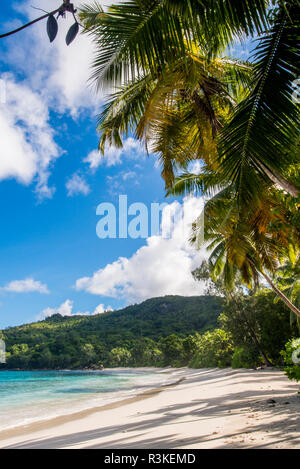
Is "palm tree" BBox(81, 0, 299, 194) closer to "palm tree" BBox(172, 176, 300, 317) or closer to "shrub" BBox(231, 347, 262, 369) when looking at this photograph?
"palm tree" BBox(172, 176, 300, 317)

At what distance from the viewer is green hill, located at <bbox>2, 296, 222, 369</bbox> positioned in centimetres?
6681

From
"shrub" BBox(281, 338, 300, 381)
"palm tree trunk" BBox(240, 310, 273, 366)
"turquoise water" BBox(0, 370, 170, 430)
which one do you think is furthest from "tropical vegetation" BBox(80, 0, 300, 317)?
"palm tree trunk" BBox(240, 310, 273, 366)

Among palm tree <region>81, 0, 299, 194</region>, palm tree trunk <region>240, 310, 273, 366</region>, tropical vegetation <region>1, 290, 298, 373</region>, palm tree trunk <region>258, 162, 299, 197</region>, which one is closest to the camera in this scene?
palm tree <region>81, 0, 299, 194</region>

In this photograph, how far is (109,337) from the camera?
238 feet

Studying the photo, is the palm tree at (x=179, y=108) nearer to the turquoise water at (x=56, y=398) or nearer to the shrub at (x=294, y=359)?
the shrub at (x=294, y=359)

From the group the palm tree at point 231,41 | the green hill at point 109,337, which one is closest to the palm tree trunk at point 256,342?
the palm tree at point 231,41

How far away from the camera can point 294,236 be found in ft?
17.6

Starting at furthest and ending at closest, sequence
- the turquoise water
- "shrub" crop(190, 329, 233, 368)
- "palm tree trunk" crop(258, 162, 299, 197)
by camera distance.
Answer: "shrub" crop(190, 329, 233, 368)
the turquoise water
"palm tree trunk" crop(258, 162, 299, 197)

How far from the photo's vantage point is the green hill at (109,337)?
66.8 metres

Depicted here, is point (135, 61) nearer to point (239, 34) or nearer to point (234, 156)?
point (239, 34)

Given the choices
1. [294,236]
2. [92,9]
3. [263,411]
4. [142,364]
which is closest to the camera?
[92,9]

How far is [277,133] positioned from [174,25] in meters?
1.69

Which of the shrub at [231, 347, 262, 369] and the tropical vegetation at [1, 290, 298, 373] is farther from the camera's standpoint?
the tropical vegetation at [1, 290, 298, 373]
